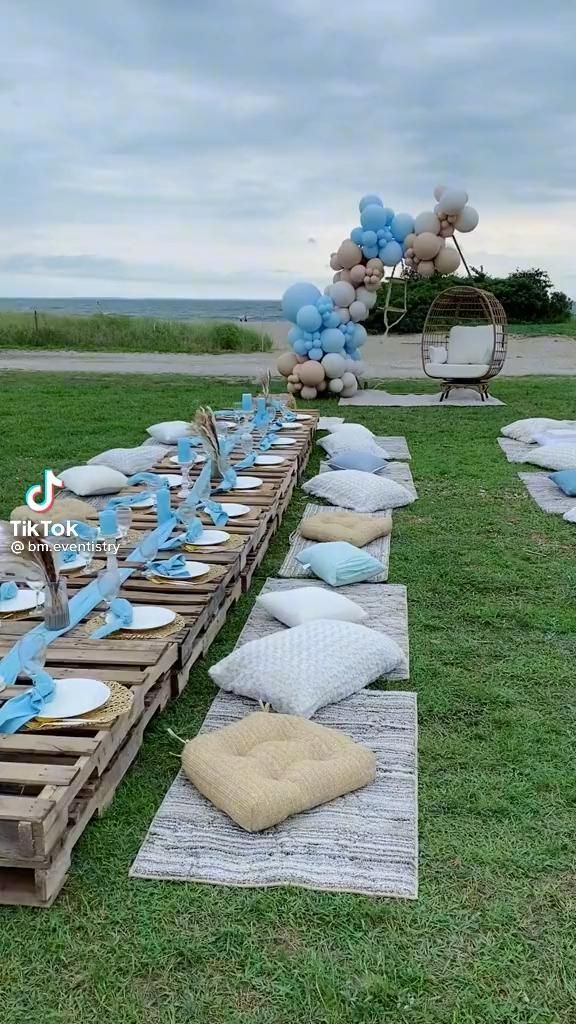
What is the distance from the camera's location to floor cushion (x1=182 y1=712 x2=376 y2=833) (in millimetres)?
2113

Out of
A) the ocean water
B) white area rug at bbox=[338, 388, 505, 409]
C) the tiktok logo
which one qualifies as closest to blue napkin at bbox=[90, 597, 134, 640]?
the tiktok logo

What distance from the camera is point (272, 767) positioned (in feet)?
7.30

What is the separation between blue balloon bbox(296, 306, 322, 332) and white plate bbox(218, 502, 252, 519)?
5302 mm

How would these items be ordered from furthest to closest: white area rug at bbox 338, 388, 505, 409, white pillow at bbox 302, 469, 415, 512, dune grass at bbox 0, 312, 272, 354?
dune grass at bbox 0, 312, 272, 354
white area rug at bbox 338, 388, 505, 409
white pillow at bbox 302, 469, 415, 512

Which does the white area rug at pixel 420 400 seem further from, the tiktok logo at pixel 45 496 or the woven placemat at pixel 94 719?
the woven placemat at pixel 94 719

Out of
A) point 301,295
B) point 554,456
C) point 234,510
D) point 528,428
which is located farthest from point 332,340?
point 234,510

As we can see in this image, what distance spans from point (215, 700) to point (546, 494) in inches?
136

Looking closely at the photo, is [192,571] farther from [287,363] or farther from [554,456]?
[287,363]

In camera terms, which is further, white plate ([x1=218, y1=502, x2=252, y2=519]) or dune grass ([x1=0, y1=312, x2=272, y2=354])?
dune grass ([x1=0, y1=312, x2=272, y2=354])

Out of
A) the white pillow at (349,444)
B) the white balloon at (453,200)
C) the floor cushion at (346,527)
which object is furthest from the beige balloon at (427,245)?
the floor cushion at (346,527)

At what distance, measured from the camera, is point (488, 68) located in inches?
351

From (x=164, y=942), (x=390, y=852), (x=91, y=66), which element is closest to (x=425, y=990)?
(x=390, y=852)

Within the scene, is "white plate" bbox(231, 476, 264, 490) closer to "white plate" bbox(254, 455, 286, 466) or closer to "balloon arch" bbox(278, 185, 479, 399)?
"white plate" bbox(254, 455, 286, 466)

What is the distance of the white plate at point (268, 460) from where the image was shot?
17.8 feet
